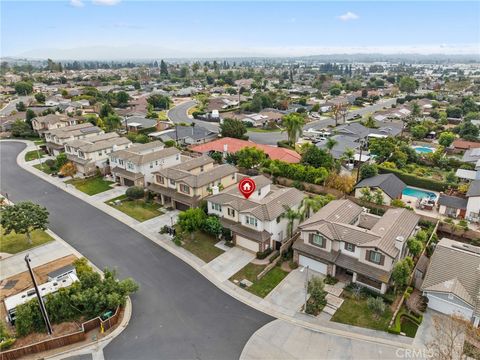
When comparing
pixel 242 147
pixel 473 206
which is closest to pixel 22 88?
pixel 242 147

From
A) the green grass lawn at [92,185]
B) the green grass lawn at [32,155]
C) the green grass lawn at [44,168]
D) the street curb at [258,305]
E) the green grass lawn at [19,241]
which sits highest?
the green grass lawn at [32,155]

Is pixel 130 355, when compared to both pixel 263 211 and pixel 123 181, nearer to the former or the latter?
pixel 263 211

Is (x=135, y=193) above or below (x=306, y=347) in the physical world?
above

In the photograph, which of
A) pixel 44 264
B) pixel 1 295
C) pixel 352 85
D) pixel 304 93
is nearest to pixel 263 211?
pixel 44 264

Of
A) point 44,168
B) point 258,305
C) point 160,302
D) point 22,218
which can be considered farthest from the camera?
point 44,168

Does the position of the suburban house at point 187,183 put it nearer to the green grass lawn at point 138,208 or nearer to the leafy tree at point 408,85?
the green grass lawn at point 138,208

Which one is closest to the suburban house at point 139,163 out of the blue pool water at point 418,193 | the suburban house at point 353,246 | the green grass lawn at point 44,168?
the green grass lawn at point 44,168

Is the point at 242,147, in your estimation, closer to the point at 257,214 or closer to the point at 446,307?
the point at 257,214
